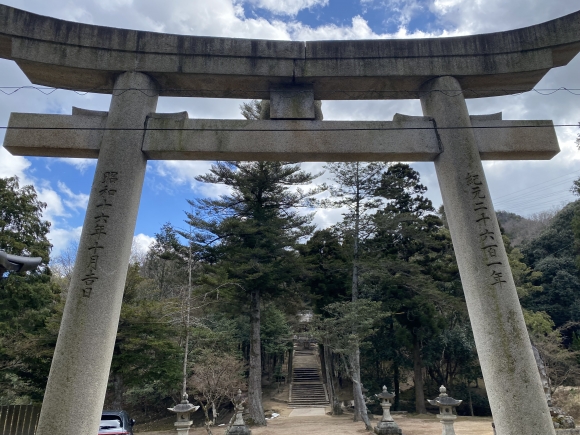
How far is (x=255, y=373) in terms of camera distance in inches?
694

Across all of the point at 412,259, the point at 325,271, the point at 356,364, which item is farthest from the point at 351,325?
the point at 412,259

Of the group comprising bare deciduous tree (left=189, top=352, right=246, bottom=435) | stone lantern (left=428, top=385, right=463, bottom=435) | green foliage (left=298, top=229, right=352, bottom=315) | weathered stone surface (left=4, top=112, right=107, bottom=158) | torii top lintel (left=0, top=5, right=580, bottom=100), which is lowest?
stone lantern (left=428, top=385, right=463, bottom=435)

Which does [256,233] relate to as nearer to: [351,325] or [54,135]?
[351,325]

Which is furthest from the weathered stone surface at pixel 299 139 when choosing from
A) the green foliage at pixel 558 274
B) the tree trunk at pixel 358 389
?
the green foliage at pixel 558 274

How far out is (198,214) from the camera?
739 inches

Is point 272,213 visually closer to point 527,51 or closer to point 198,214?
point 198,214

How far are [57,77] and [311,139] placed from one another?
333 cm

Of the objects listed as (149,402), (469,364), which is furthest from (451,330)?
(149,402)

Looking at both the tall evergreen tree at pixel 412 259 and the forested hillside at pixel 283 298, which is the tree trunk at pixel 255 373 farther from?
the tall evergreen tree at pixel 412 259

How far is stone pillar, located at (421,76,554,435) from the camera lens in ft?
11.6

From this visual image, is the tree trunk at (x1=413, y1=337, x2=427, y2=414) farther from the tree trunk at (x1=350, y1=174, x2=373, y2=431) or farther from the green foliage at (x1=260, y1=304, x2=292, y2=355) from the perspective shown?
the green foliage at (x1=260, y1=304, x2=292, y2=355)

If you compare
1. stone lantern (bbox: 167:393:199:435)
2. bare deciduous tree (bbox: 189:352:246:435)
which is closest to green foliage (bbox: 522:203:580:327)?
bare deciduous tree (bbox: 189:352:246:435)

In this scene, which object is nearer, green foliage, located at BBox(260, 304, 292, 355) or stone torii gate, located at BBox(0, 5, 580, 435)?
stone torii gate, located at BBox(0, 5, 580, 435)

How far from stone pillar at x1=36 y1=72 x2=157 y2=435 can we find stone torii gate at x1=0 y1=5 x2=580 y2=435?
2 cm
